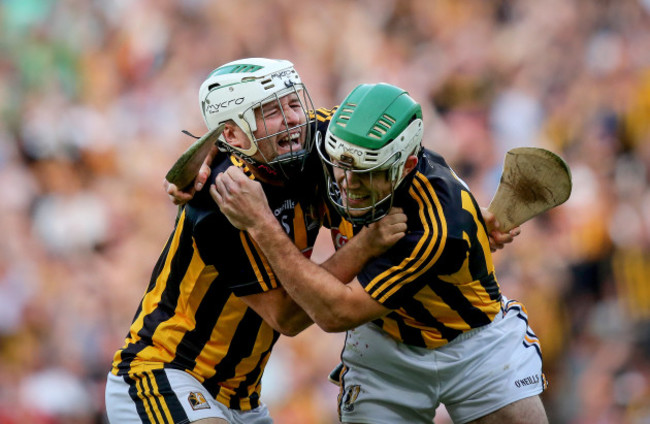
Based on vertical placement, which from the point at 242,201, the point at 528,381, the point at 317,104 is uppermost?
the point at 317,104

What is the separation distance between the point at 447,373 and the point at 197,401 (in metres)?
1.02

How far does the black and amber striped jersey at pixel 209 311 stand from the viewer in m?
4.16

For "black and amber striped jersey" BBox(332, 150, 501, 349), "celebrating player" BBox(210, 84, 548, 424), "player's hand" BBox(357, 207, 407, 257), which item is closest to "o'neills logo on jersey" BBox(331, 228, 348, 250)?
"celebrating player" BBox(210, 84, 548, 424)

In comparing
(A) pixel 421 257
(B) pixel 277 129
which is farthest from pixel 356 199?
(B) pixel 277 129

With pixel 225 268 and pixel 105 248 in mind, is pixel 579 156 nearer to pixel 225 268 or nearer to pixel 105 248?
pixel 105 248

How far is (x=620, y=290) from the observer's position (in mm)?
7594

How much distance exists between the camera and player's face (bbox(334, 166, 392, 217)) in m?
3.86

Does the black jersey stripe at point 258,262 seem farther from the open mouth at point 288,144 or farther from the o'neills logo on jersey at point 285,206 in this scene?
the open mouth at point 288,144

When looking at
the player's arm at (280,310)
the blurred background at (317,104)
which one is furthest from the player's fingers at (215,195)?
the blurred background at (317,104)

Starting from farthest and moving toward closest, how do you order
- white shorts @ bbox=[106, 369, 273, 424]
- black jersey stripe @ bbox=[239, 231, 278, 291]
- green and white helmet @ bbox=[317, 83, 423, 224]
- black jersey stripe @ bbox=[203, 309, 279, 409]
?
black jersey stripe @ bbox=[203, 309, 279, 409] → white shorts @ bbox=[106, 369, 273, 424] → black jersey stripe @ bbox=[239, 231, 278, 291] → green and white helmet @ bbox=[317, 83, 423, 224]

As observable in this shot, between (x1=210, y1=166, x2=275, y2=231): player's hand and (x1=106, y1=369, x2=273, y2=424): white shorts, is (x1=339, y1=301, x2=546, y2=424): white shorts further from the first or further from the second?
(x1=210, y1=166, x2=275, y2=231): player's hand

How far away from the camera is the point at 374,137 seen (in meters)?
3.81

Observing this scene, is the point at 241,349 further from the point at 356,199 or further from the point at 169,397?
the point at 356,199

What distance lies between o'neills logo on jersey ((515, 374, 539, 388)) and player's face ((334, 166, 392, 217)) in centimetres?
Result: 103
